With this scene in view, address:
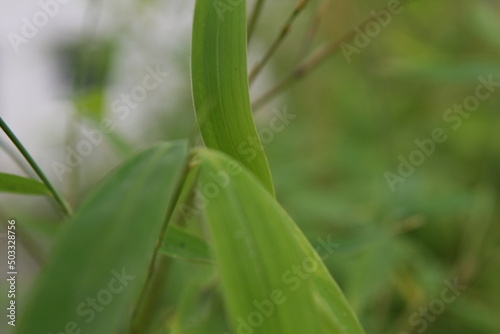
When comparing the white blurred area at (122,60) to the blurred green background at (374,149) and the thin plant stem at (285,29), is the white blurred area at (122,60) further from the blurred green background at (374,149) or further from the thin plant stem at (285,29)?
the thin plant stem at (285,29)

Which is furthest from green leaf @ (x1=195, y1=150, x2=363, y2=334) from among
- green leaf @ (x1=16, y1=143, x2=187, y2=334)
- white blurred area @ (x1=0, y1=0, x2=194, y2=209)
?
white blurred area @ (x1=0, y1=0, x2=194, y2=209)

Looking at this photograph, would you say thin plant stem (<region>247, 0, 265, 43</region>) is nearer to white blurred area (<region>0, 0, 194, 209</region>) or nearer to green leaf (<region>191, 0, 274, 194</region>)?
green leaf (<region>191, 0, 274, 194</region>)

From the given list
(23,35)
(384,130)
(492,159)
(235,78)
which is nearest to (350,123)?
(384,130)

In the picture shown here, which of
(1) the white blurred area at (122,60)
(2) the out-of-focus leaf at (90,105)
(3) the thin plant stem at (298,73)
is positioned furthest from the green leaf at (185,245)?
(1) the white blurred area at (122,60)

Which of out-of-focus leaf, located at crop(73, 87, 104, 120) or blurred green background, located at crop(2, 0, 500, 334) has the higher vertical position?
out-of-focus leaf, located at crop(73, 87, 104, 120)

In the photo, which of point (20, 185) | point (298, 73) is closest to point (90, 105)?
point (298, 73)

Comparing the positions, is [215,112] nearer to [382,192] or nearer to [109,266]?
[109,266]

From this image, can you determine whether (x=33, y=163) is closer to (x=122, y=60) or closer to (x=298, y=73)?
(x=298, y=73)

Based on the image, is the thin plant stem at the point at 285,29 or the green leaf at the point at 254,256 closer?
the green leaf at the point at 254,256

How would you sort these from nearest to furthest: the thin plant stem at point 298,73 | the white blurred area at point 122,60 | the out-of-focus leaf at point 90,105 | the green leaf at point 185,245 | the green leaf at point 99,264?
the green leaf at point 99,264 < the green leaf at point 185,245 < the thin plant stem at point 298,73 < the out-of-focus leaf at point 90,105 < the white blurred area at point 122,60
